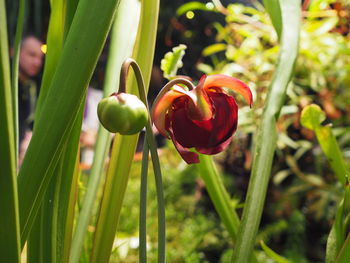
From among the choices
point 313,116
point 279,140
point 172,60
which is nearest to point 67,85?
point 172,60

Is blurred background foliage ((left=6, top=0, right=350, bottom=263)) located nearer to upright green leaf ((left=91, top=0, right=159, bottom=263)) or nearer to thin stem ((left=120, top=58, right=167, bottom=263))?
upright green leaf ((left=91, top=0, right=159, bottom=263))

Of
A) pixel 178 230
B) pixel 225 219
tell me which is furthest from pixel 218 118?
pixel 178 230

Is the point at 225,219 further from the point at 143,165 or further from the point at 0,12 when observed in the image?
the point at 0,12

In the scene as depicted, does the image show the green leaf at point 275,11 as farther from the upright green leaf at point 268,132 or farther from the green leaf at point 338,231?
the green leaf at point 338,231

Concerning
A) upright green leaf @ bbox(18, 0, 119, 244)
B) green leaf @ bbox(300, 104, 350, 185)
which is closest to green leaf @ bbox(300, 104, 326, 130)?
green leaf @ bbox(300, 104, 350, 185)

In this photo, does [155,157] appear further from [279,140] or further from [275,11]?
[279,140]

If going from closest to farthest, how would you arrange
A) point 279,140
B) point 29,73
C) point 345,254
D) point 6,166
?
1. point 6,166
2. point 345,254
3. point 279,140
4. point 29,73
